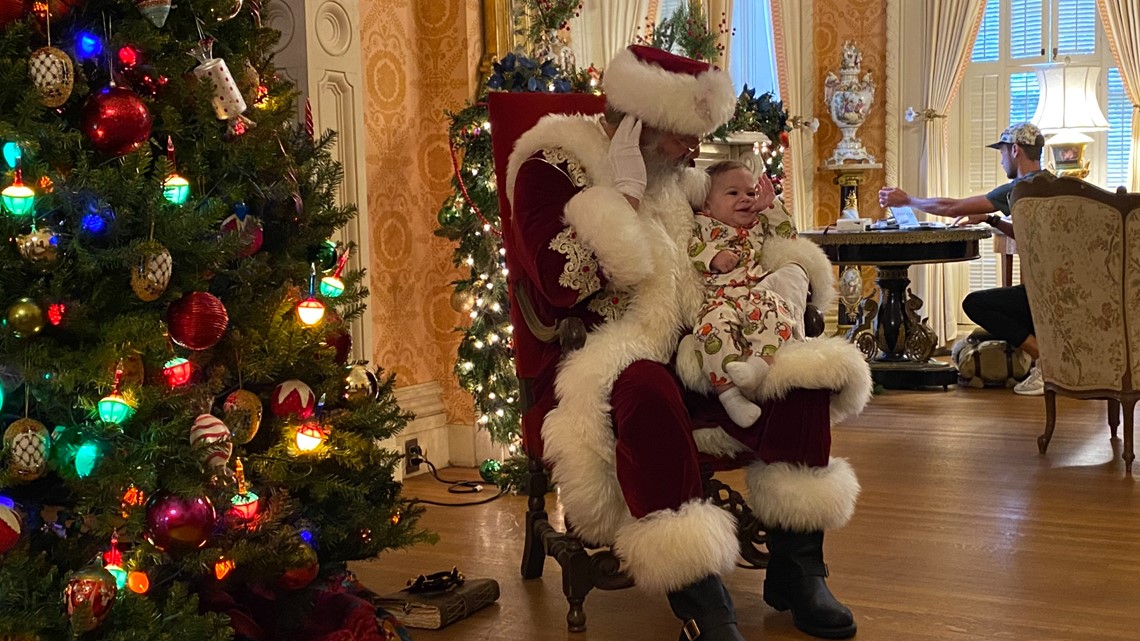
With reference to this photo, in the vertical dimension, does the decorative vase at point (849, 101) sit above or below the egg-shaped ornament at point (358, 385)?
above

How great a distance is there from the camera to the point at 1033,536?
10.7 feet

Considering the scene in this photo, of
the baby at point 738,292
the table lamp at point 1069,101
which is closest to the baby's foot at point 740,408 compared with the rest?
the baby at point 738,292

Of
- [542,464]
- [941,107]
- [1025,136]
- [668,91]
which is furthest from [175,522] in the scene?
[941,107]

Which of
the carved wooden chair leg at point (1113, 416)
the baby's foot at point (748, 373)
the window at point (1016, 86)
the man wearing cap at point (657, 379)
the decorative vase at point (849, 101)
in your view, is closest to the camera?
the man wearing cap at point (657, 379)

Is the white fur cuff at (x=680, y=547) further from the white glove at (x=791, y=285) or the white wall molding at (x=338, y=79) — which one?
the white wall molding at (x=338, y=79)

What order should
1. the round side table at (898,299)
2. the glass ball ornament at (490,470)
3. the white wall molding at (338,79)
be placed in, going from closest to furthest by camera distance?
the white wall molding at (338,79)
the glass ball ornament at (490,470)
the round side table at (898,299)

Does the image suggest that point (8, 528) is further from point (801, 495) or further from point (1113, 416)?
point (1113, 416)

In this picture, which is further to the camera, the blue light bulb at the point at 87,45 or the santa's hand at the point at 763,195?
the santa's hand at the point at 763,195

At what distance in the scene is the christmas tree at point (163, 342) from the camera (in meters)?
1.83

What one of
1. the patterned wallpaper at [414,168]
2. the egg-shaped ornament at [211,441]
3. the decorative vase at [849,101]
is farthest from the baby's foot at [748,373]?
the decorative vase at [849,101]

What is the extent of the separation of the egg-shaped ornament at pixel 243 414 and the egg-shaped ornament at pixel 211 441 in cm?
10

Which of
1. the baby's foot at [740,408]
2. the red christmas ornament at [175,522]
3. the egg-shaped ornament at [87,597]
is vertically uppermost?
the baby's foot at [740,408]

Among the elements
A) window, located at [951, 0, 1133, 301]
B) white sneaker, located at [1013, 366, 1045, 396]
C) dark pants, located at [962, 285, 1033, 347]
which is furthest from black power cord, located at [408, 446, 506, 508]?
window, located at [951, 0, 1133, 301]

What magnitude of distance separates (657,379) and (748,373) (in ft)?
0.71
